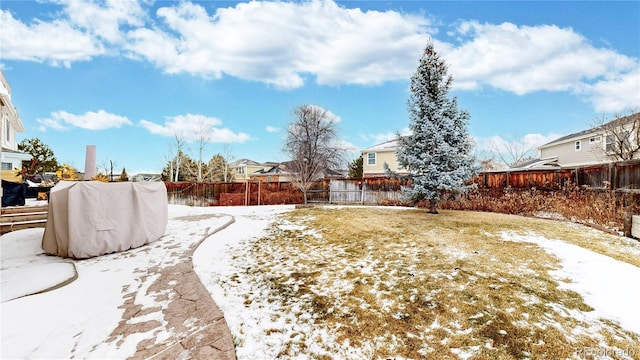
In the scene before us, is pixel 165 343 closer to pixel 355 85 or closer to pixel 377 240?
pixel 377 240

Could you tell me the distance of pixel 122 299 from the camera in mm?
3637

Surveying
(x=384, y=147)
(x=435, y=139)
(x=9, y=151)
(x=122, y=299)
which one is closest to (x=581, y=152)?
(x=384, y=147)

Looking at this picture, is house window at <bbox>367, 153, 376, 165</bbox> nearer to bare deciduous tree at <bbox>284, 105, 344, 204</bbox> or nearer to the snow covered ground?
bare deciduous tree at <bbox>284, 105, 344, 204</bbox>

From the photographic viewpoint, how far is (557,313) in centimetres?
289

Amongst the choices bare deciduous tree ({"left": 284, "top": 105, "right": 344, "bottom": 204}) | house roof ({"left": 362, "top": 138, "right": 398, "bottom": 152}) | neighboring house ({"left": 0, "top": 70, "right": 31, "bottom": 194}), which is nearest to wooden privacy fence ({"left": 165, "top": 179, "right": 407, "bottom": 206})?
neighboring house ({"left": 0, "top": 70, "right": 31, "bottom": 194})

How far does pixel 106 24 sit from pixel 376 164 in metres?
19.8

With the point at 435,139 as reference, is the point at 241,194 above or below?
below

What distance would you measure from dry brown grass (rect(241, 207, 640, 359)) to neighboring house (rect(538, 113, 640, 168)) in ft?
49.1

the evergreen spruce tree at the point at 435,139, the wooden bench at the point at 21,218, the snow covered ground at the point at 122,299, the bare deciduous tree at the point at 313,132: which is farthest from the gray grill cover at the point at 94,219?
the bare deciduous tree at the point at 313,132

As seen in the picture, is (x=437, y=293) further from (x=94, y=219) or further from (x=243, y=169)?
(x=243, y=169)

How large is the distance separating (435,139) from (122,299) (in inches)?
337

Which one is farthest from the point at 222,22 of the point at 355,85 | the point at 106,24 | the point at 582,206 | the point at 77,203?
the point at 582,206

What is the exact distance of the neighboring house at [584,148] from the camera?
53.2ft

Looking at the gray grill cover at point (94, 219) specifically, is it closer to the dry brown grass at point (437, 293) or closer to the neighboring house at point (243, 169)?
the dry brown grass at point (437, 293)
